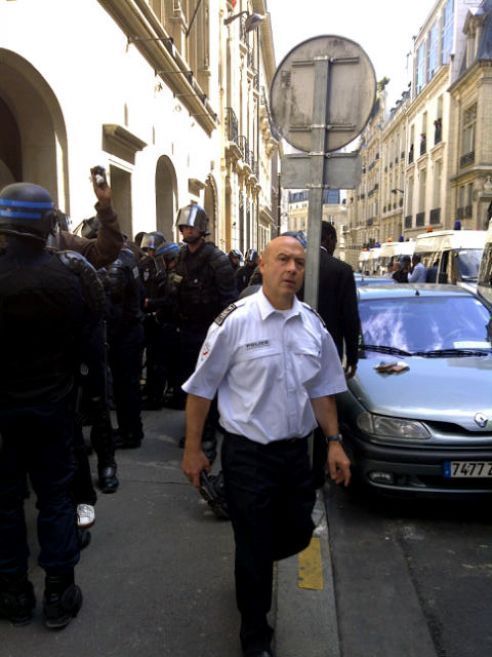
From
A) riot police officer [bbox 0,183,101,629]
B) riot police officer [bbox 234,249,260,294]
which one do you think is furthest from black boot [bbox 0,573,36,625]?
riot police officer [bbox 234,249,260,294]

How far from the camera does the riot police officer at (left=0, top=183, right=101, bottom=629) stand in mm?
2623

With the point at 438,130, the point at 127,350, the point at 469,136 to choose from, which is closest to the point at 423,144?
the point at 438,130

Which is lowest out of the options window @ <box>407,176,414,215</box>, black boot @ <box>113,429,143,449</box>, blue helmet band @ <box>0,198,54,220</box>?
black boot @ <box>113,429,143,449</box>

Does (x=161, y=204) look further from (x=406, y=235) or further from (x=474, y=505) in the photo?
(x=406, y=235)

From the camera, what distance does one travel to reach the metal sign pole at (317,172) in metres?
3.98

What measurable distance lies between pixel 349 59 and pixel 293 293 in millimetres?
2210

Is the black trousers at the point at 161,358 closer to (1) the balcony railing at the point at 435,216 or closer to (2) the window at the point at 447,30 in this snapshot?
(1) the balcony railing at the point at 435,216

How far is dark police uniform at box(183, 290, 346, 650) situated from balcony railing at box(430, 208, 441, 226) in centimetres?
4081

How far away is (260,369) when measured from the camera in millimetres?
2441

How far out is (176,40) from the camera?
Result: 1588 centimetres

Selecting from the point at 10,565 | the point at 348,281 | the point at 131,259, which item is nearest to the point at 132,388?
the point at 131,259

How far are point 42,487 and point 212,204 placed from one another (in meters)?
20.8

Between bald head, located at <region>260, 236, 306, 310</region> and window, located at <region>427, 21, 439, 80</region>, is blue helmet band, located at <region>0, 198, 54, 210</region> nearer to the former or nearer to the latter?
bald head, located at <region>260, 236, 306, 310</region>

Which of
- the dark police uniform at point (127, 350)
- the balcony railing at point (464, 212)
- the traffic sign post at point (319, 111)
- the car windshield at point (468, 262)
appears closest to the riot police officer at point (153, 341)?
the dark police uniform at point (127, 350)
